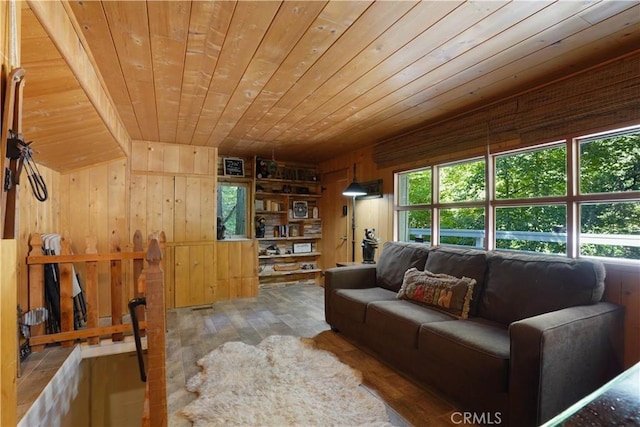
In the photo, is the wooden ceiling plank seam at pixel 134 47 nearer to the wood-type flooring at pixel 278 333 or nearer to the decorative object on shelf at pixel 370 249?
the wood-type flooring at pixel 278 333

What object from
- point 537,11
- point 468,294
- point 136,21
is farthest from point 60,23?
point 468,294

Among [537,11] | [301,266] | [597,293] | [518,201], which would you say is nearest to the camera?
[537,11]

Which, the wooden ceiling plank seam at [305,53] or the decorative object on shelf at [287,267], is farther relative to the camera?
the decorative object on shelf at [287,267]

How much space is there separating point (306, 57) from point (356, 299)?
2072mm

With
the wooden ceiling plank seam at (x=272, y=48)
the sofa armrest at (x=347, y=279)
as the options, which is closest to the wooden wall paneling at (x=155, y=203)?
the wooden ceiling plank seam at (x=272, y=48)

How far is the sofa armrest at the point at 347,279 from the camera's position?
10.8ft

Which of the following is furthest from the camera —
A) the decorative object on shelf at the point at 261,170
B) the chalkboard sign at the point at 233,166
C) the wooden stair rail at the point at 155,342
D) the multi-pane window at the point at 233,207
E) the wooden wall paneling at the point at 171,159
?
the decorative object on shelf at the point at 261,170

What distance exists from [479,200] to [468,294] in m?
1.09

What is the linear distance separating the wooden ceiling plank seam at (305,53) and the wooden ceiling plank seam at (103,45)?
999 millimetres

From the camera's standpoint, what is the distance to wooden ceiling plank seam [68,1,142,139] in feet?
4.88

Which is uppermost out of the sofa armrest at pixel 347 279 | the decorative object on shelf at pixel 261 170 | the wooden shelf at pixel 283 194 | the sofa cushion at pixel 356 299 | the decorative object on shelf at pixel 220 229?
the decorative object on shelf at pixel 261 170

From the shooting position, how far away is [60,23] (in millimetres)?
1370

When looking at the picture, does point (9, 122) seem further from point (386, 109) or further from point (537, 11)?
point (386, 109)

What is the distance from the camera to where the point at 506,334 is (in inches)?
77.8
